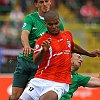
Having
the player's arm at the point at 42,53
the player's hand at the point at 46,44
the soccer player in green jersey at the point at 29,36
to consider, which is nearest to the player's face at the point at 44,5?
the soccer player in green jersey at the point at 29,36

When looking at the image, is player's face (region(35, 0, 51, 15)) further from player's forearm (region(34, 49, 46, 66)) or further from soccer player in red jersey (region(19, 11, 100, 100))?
player's forearm (region(34, 49, 46, 66))

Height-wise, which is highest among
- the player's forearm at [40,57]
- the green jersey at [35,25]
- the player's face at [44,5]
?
the player's face at [44,5]

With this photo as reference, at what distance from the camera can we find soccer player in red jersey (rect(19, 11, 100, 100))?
6.67 meters

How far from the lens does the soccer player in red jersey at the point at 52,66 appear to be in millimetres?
6668

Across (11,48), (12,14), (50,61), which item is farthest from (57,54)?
(12,14)

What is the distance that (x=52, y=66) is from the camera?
6.74 m

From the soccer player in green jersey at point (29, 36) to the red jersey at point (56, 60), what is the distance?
1.10 feet

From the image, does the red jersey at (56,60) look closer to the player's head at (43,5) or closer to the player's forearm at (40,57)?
the player's forearm at (40,57)

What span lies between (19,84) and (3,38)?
8.18 metres

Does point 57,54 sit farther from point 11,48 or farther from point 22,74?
point 11,48

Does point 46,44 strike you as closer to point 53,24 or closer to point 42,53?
point 42,53

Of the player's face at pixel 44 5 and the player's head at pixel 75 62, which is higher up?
the player's face at pixel 44 5

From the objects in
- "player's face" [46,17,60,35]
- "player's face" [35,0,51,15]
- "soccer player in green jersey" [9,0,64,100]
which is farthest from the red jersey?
"player's face" [35,0,51,15]

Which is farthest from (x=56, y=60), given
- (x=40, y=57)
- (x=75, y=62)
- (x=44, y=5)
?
(x=44, y=5)
